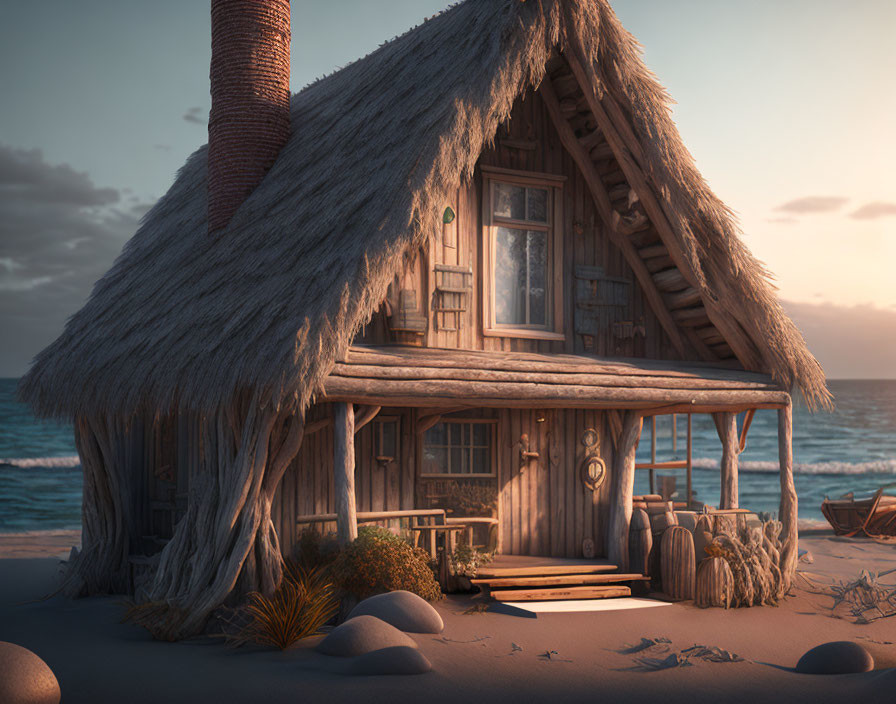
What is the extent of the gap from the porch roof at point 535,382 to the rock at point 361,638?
242 centimetres

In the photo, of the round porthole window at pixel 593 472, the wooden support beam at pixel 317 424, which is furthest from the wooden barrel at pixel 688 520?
the wooden support beam at pixel 317 424

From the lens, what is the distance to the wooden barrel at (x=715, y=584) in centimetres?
1195

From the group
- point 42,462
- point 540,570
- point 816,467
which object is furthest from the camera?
point 816,467

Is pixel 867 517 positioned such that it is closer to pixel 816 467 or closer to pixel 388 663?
pixel 388 663

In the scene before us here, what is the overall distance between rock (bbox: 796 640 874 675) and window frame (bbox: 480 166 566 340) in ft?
18.8

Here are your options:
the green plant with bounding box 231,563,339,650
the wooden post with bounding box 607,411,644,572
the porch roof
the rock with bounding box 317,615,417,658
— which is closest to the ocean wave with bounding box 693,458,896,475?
the porch roof

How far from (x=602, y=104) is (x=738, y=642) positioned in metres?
7.06

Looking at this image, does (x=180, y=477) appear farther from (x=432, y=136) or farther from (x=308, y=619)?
(x=432, y=136)

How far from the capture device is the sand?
25.9ft

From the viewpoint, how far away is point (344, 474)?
421 inches

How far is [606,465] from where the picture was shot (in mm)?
14359

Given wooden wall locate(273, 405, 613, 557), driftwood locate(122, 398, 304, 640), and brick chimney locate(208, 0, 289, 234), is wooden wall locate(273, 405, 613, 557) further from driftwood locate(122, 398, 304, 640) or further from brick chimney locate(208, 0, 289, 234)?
brick chimney locate(208, 0, 289, 234)

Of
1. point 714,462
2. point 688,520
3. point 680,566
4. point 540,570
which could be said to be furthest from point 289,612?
point 714,462

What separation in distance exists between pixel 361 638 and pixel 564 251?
6803 mm
